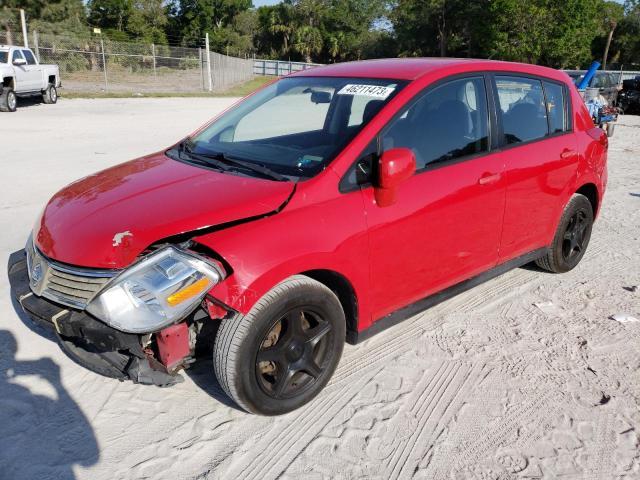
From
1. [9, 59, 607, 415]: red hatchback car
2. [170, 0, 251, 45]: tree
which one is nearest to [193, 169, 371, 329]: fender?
[9, 59, 607, 415]: red hatchback car

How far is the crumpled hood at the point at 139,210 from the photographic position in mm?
2688

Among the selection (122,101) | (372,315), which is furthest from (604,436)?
(122,101)

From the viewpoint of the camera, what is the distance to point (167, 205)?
9.54ft

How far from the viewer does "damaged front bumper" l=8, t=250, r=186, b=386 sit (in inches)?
101

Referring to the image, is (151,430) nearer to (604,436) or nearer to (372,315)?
(372,315)

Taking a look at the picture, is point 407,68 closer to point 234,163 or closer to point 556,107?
point 234,163

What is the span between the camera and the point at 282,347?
295cm

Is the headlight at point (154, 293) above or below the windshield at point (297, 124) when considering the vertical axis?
below

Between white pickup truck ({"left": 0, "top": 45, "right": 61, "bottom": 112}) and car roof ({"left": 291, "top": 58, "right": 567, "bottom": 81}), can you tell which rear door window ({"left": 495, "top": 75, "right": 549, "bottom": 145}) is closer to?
car roof ({"left": 291, "top": 58, "right": 567, "bottom": 81})

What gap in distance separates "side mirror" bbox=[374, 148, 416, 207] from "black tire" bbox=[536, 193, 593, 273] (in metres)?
2.22

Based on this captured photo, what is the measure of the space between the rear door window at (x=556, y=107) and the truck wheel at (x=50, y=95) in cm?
1962

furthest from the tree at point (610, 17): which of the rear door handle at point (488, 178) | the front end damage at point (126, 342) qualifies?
the front end damage at point (126, 342)

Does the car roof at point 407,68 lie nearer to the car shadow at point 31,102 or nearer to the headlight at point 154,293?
the headlight at point 154,293

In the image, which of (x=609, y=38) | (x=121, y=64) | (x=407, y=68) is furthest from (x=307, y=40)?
(x=407, y=68)
